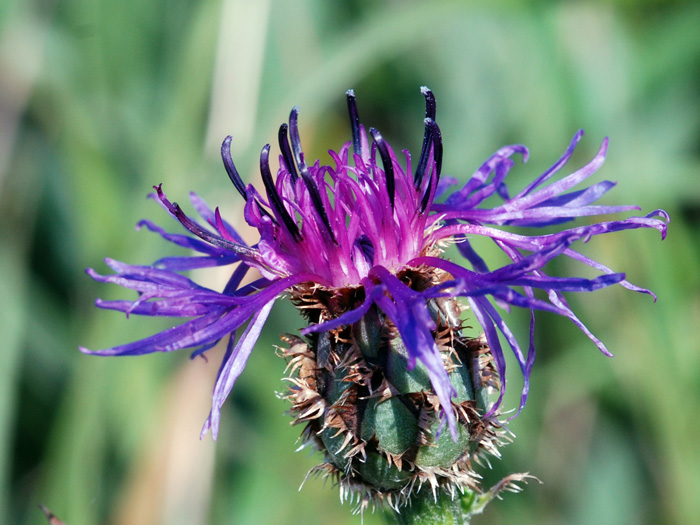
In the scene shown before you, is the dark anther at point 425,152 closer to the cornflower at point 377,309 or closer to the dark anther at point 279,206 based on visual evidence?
the cornflower at point 377,309

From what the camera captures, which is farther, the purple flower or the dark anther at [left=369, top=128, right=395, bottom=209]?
the dark anther at [left=369, top=128, right=395, bottom=209]

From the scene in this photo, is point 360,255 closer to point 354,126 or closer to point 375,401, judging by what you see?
point 375,401

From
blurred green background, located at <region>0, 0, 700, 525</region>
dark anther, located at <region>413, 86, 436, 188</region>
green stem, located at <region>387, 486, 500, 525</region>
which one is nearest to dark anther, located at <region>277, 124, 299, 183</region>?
dark anther, located at <region>413, 86, 436, 188</region>

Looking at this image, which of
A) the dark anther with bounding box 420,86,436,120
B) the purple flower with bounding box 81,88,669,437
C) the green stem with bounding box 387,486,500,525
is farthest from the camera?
the dark anther with bounding box 420,86,436,120

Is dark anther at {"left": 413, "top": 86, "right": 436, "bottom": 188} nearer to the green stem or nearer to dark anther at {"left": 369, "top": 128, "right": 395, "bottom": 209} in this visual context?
dark anther at {"left": 369, "top": 128, "right": 395, "bottom": 209}

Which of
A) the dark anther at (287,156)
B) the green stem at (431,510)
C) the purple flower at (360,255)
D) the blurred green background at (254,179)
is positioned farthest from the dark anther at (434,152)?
the blurred green background at (254,179)

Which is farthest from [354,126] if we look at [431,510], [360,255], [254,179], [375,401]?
[254,179]

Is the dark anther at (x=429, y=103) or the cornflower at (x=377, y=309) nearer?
the cornflower at (x=377, y=309)
